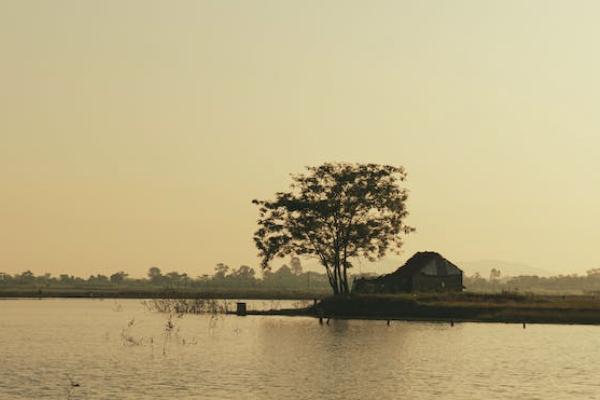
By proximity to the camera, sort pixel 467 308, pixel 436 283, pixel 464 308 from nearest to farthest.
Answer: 1. pixel 467 308
2. pixel 464 308
3. pixel 436 283

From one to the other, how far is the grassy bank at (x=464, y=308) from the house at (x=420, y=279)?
12690 mm

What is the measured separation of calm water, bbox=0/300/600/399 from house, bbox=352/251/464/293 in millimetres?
23849

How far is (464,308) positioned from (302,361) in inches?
1784

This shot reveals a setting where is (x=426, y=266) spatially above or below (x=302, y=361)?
above

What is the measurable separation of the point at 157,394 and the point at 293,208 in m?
79.3

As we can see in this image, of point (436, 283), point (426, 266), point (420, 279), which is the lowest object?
point (436, 283)

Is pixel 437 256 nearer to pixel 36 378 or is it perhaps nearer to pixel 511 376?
pixel 511 376

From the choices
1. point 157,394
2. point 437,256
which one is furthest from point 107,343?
point 437,256

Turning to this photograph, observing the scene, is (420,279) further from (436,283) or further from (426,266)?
(436,283)

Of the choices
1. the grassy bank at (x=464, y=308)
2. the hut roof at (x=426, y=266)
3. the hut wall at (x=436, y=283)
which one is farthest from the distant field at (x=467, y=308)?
the hut roof at (x=426, y=266)

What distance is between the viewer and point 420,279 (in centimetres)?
13600

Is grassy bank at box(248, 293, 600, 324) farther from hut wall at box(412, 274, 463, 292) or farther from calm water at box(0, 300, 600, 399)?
hut wall at box(412, 274, 463, 292)

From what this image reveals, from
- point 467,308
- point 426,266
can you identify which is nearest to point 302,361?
point 467,308

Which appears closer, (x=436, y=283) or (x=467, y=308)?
(x=467, y=308)
